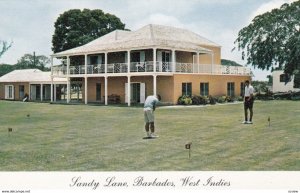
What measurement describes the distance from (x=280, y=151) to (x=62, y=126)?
9.08 meters

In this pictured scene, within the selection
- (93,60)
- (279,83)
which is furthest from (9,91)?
(279,83)

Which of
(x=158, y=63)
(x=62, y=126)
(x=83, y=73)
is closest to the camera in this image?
(x=62, y=126)

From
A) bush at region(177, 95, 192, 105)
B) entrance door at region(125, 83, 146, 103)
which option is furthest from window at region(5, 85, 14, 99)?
bush at region(177, 95, 192, 105)

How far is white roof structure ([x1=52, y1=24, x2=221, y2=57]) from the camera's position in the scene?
3181 cm

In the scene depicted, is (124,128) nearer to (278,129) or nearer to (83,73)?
(278,129)

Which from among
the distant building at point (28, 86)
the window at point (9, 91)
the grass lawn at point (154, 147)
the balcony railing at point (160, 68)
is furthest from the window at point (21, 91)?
the grass lawn at point (154, 147)

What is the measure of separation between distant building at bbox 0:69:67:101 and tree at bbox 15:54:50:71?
21518mm

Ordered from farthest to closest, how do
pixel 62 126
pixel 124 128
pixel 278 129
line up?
pixel 62 126
pixel 124 128
pixel 278 129

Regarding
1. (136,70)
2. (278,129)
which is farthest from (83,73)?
(278,129)

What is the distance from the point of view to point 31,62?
86.9 meters

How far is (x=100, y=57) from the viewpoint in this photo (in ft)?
123

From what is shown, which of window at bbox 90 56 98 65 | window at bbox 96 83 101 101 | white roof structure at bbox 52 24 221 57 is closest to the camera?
white roof structure at bbox 52 24 221 57

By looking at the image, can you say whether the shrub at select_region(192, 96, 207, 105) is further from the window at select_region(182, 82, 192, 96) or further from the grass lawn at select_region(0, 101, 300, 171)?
the grass lawn at select_region(0, 101, 300, 171)

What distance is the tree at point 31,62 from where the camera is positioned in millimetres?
80000
